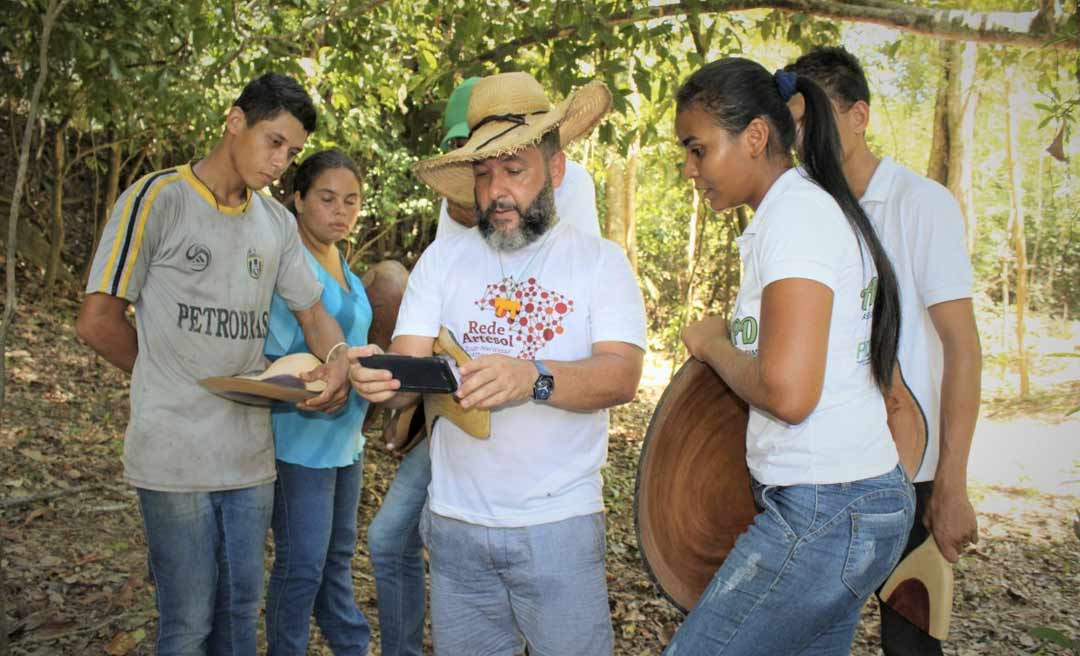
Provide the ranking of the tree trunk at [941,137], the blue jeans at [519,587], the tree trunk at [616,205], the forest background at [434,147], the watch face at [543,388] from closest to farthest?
the watch face at [543,388]
the blue jeans at [519,587]
the forest background at [434,147]
the tree trunk at [941,137]
the tree trunk at [616,205]

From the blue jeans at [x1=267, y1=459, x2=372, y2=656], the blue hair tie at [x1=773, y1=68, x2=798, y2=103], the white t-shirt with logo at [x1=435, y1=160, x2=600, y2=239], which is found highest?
the blue hair tie at [x1=773, y1=68, x2=798, y2=103]

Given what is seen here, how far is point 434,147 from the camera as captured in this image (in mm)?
6227

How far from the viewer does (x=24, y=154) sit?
2443mm

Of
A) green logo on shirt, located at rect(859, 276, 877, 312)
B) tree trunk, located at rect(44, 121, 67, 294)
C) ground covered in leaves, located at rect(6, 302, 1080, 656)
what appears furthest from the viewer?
tree trunk, located at rect(44, 121, 67, 294)

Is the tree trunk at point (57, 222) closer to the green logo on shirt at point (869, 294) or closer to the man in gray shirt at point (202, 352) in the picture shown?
the man in gray shirt at point (202, 352)

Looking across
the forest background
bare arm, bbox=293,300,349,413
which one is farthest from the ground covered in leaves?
bare arm, bbox=293,300,349,413

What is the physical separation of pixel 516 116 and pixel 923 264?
3.63ft

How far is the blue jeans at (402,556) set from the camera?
3.07 metres

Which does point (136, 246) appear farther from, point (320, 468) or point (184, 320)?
point (320, 468)

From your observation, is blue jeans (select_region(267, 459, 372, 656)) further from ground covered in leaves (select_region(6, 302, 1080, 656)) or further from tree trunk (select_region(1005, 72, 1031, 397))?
tree trunk (select_region(1005, 72, 1031, 397))

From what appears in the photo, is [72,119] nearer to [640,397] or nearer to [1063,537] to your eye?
[640,397]

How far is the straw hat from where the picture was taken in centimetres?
222

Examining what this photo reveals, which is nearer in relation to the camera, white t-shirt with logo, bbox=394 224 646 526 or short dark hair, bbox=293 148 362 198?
white t-shirt with logo, bbox=394 224 646 526

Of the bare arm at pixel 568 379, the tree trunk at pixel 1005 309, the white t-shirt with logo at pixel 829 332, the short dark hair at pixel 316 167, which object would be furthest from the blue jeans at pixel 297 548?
the tree trunk at pixel 1005 309
